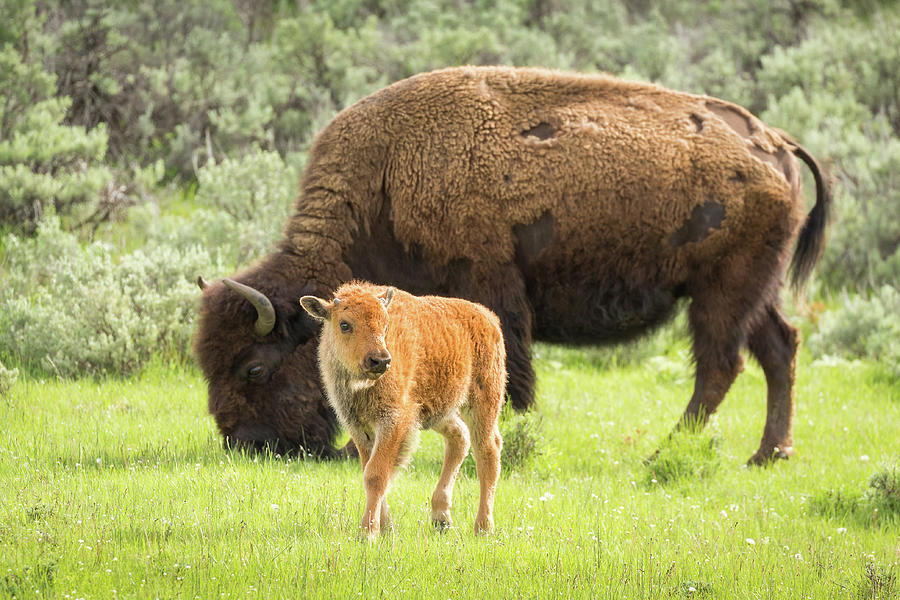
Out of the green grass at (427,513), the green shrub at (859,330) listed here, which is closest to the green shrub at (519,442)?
the green grass at (427,513)

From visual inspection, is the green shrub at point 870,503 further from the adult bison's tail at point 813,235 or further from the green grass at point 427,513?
the adult bison's tail at point 813,235

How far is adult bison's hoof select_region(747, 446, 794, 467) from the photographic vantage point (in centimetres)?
760

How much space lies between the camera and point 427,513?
4.95 metres

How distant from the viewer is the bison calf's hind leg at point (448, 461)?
4633mm

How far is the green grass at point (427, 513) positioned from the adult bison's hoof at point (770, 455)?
7 centimetres

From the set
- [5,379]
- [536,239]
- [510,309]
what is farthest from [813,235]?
[5,379]

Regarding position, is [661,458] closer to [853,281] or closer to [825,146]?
[853,281]

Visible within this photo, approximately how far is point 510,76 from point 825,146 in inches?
280

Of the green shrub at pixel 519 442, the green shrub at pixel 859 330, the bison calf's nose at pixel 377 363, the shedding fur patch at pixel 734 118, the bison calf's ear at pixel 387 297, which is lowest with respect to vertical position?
the green shrub at pixel 859 330

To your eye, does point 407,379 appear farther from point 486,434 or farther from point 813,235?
point 813,235

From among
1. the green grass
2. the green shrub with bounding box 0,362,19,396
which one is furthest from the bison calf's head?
the green shrub with bounding box 0,362,19,396

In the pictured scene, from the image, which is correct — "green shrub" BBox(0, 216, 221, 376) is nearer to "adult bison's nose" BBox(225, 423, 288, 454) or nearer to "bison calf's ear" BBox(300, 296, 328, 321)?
"adult bison's nose" BBox(225, 423, 288, 454)

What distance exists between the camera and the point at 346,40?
50.7 ft

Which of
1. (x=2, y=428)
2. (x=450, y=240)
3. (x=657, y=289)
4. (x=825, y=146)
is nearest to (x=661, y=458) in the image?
(x=657, y=289)
